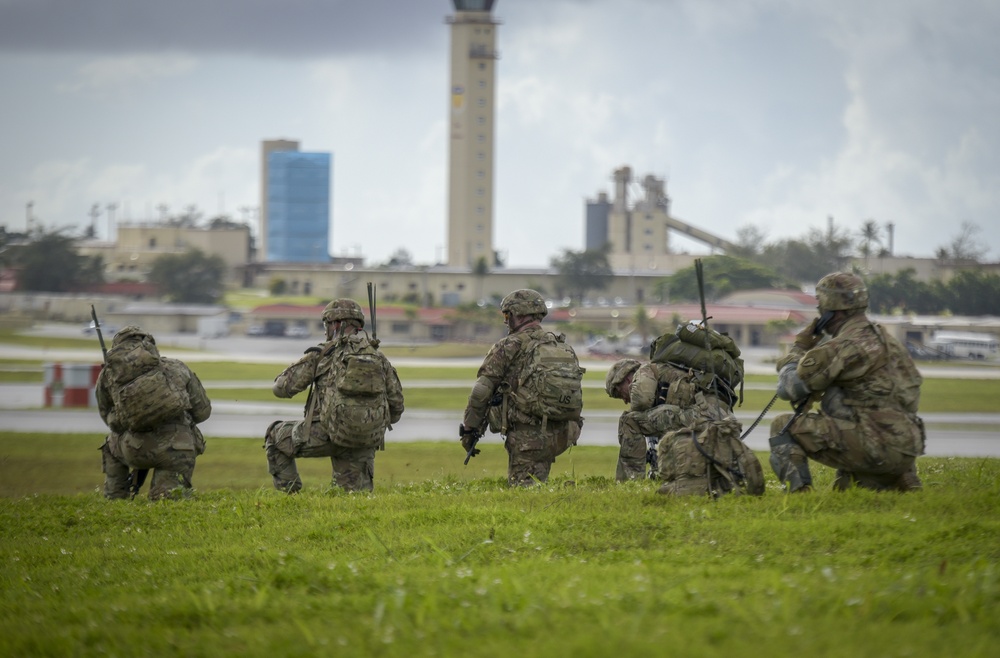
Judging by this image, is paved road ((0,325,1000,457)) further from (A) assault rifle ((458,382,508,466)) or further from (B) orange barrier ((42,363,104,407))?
(A) assault rifle ((458,382,508,466))

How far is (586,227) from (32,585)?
520 ft

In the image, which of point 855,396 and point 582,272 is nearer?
point 855,396

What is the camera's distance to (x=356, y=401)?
11.7 metres

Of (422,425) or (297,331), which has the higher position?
(297,331)

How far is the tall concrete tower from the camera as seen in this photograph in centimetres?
14438

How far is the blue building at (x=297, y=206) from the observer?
184125 millimetres

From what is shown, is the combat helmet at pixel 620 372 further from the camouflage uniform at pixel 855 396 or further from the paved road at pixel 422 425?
the paved road at pixel 422 425

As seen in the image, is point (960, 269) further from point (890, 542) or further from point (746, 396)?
point (890, 542)

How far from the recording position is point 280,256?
602 feet

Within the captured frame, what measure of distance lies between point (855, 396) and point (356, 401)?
485cm

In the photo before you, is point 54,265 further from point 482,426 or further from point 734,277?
point 482,426

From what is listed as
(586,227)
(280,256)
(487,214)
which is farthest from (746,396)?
(280,256)

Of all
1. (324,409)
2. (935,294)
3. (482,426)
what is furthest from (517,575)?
(935,294)

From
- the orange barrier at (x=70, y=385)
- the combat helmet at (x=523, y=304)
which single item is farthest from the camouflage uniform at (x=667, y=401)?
the orange barrier at (x=70, y=385)
